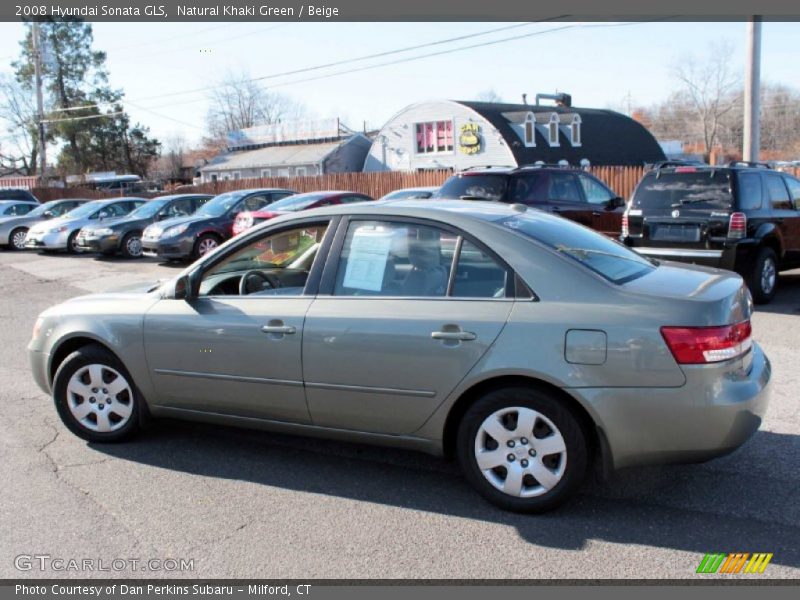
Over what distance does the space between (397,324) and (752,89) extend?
13218 millimetres

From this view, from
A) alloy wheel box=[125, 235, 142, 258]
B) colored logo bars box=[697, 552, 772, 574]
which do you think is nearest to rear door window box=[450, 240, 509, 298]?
colored logo bars box=[697, 552, 772, 574]

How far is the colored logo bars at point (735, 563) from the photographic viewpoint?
3295 millimetres

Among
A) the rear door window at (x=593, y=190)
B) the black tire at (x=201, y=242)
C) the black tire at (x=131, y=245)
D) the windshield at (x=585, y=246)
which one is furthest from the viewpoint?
the black tire at (x=131, y=245)

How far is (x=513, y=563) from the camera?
11.1ft

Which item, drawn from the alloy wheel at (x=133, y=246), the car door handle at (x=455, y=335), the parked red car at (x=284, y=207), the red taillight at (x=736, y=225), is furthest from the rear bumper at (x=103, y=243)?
the car door handle at (x=455, y=335)

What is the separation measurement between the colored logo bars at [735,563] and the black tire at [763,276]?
6555 millimetres

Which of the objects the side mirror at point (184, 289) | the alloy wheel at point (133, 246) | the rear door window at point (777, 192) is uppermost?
the rear door window at point (777, 192)

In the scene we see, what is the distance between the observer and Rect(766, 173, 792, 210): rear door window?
9823 mm

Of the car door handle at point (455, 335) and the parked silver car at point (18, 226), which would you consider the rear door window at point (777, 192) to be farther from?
the parked silver car at point (18, 226)

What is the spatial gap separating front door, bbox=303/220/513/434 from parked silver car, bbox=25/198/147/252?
1630cm

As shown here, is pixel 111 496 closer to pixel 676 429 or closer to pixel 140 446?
pixel 140 446

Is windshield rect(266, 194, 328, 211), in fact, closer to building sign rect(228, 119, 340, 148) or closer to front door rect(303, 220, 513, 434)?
front door rect(303, 220, 513, 434)

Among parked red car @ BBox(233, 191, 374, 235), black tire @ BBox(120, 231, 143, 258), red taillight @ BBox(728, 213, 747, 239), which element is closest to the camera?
red taillight @ BBox(728, 213, 747, 239)

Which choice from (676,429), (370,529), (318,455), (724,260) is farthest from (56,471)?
(724,260)
